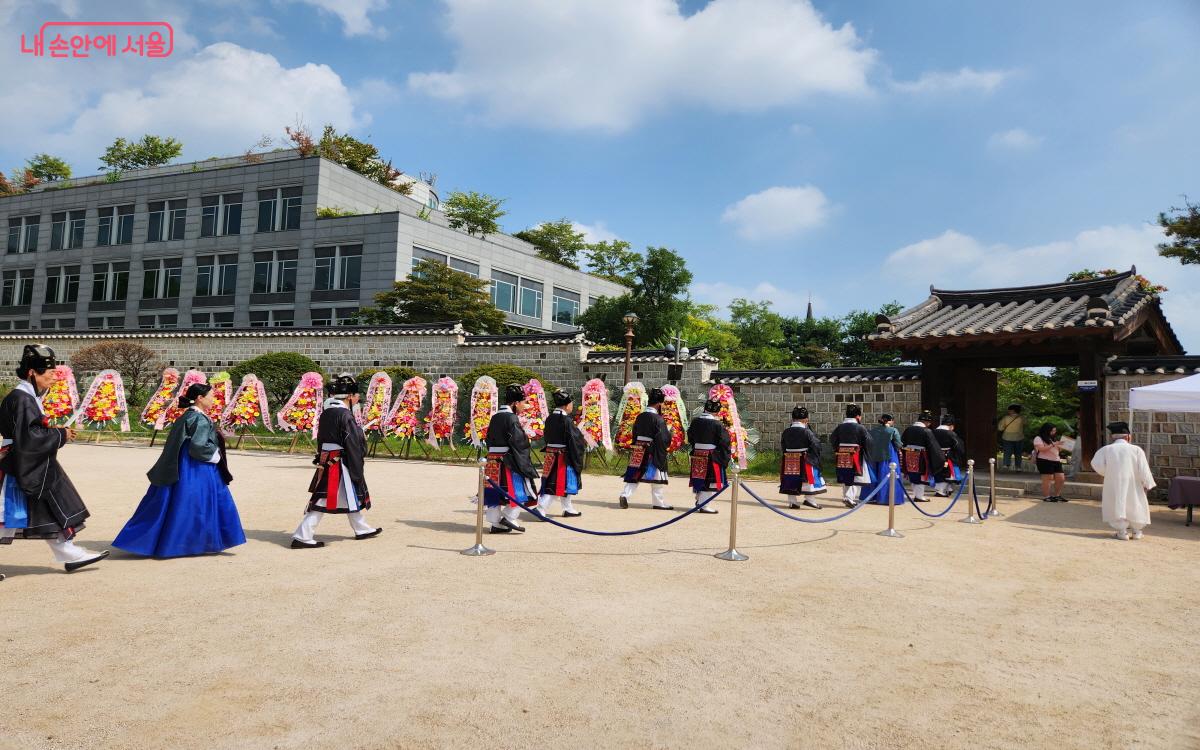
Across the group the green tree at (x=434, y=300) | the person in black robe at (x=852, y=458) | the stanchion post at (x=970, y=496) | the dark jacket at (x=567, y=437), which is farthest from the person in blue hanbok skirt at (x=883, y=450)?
the green tree at (x=434, y=300)

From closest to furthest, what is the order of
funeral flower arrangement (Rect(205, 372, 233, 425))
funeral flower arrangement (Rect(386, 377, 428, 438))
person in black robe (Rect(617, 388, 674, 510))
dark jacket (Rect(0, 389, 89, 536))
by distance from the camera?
dark jacket (Rect(0, 389, 89, 536)), person in black robe (Rect(617, 388, 674, 510)), funeral flower arrangement (Rect(386, 377, 428, 438)), funeral flower arrangement (Rect(205, 372, 233, 425))

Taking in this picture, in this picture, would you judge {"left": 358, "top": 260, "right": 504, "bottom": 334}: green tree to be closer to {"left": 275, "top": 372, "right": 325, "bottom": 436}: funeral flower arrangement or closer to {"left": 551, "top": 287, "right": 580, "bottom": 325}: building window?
{"left": 275, "top": 372, "right": 325, "bottom": 436}: funeral flower arrangement

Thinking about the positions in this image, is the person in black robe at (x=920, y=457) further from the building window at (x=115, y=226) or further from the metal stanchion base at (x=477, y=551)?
the building window at (x=115, y=226)

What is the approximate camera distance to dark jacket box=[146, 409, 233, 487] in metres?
6.13

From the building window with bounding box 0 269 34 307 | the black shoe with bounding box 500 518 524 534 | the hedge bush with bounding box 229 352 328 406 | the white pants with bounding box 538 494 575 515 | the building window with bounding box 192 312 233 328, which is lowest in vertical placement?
the black shoe with bounding box 500 518 524 534

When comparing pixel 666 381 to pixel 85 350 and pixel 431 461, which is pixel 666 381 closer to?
pixel 431 461

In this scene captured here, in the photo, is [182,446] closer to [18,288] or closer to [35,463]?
[35,463]

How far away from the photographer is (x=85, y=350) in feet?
84.0

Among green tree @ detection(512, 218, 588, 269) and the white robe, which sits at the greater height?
green tree @ detection(512, 218, 588, 269)

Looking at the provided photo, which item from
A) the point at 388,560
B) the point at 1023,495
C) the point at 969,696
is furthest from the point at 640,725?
the point at 1023,495

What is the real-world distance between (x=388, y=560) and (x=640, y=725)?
3.72 meters

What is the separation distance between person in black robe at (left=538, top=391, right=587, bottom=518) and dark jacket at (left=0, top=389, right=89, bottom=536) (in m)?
4.89

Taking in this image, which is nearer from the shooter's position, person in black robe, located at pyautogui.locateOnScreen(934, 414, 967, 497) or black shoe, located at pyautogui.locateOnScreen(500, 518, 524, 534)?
black shoe, located at pyautogui.locateOnScreen(500, 518, 524, 534)

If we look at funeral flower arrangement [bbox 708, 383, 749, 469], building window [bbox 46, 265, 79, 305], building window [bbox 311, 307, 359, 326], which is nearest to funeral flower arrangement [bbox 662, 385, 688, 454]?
funeral flower arrangement [bbox 708, 383, 749, 469]
